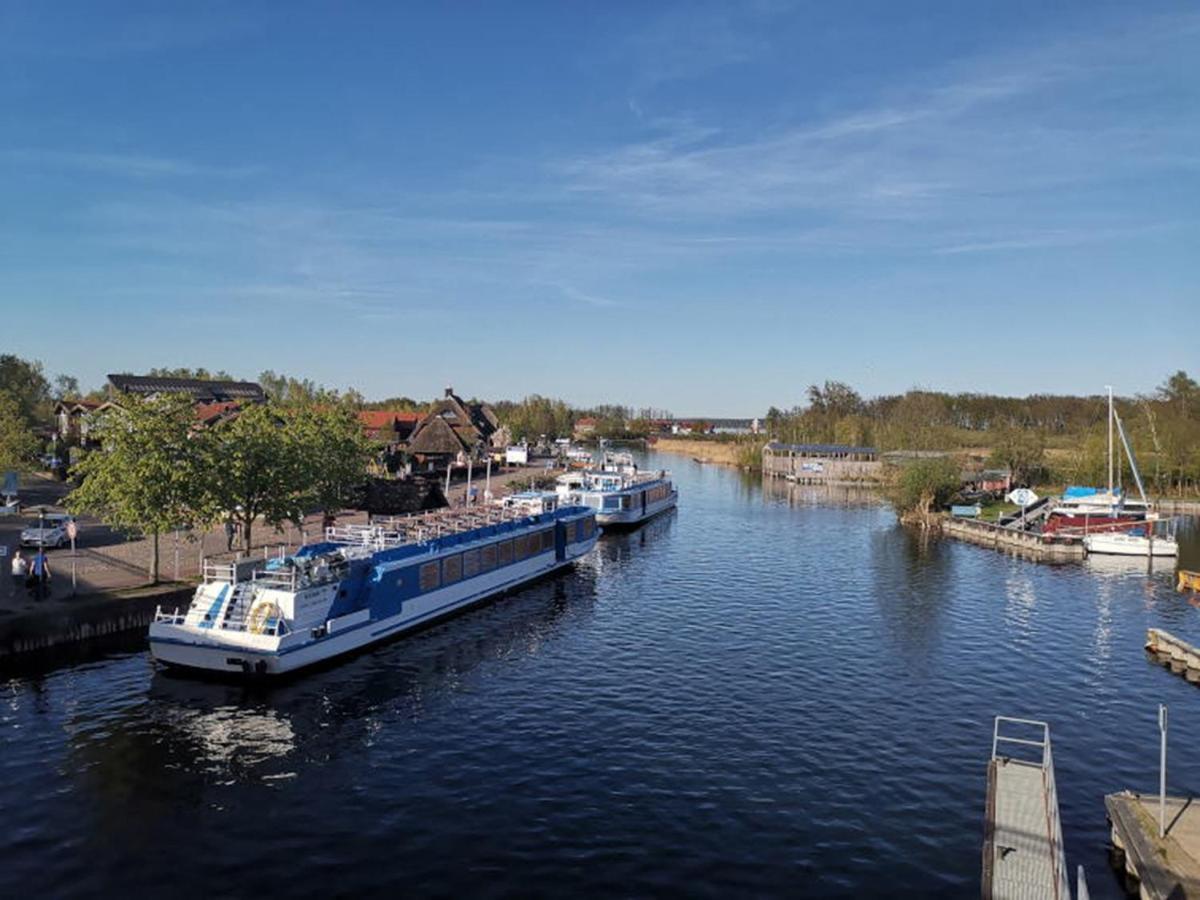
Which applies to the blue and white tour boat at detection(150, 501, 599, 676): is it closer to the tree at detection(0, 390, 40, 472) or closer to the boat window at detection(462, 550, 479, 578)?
the boat window at detection(462, 550, 479, 578)

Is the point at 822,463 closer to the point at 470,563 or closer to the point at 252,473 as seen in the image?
the point at 470,563

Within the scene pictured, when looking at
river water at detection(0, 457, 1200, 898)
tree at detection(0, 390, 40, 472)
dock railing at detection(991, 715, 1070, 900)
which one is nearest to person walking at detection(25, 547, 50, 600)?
river water at detection(0, 457, 1200, 898)

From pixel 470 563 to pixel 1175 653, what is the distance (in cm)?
4035

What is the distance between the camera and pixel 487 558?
54938 mm

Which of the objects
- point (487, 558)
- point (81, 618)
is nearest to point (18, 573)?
point (81, 618)

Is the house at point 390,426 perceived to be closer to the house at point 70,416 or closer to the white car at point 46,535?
the house at point 70,416

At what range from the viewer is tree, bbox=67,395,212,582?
1695 inches

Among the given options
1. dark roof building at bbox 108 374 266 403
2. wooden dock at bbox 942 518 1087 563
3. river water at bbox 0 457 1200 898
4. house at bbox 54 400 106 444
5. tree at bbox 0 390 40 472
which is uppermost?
dark roof building at bbox 108 374 266 403

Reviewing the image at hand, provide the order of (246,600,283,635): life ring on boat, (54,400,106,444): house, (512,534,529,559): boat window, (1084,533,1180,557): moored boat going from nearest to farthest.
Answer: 1. (246,600,283,635): life ring on boat
2. (512,534,529,559): boat window
3. (1084,533,1180,557): moored boat
4. (54,400,106,444): house

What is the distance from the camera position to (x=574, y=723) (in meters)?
33.3

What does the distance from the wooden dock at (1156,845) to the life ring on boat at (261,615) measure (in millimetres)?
32524

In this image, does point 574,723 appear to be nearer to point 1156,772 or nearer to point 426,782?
point 426,782

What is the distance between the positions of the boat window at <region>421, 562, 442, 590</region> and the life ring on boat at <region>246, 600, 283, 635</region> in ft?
36.4

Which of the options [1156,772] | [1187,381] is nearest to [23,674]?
[1156,772]
